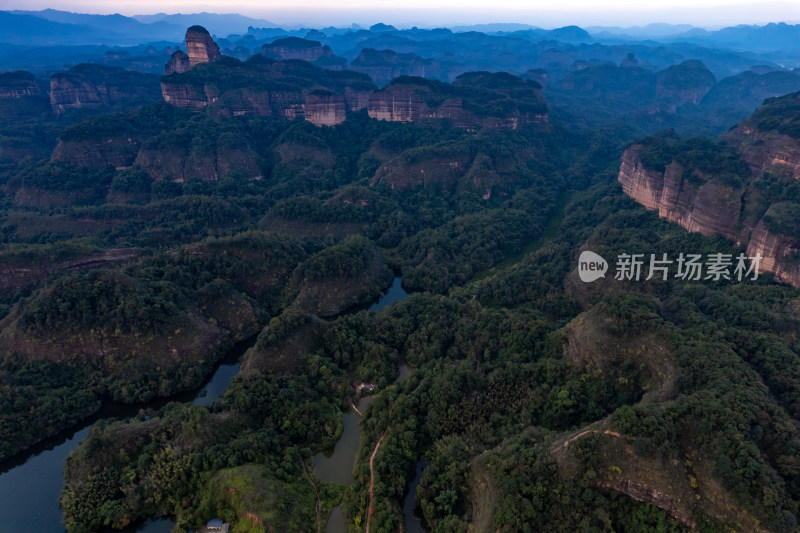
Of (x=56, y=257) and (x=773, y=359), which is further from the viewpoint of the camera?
(x=56, y=257)

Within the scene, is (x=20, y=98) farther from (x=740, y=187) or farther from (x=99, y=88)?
(x=740, y=187)

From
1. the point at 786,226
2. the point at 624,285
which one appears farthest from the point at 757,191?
the point at 624,285

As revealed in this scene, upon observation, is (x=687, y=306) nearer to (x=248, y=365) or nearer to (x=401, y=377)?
(x=401, y=377)

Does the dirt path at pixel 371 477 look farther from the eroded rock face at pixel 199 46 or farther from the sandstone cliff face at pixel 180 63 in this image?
the sandstone cliff face at pixel 180 63

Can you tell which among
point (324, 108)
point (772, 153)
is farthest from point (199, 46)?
point (772, 153)

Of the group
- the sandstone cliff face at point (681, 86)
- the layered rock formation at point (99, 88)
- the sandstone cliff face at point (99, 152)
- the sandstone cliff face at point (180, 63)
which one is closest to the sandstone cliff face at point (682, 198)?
the sandstone cliff face at point (99, 152)
